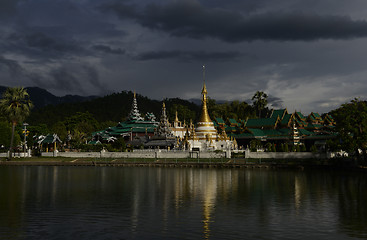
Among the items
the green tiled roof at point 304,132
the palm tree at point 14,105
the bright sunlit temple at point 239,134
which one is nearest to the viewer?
the palm tree at point 14,105

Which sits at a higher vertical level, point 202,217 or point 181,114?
point 181,114

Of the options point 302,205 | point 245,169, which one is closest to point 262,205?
point 302,205

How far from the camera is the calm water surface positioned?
21.6m

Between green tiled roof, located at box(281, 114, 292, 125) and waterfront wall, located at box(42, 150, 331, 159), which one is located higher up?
green tiled roof, located at box(281, 114, 292, 125)

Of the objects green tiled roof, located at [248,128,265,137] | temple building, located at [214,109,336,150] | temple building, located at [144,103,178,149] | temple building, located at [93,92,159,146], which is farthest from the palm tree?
green tiled roof, located at [248,128,265,137]

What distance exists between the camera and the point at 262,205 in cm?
2992

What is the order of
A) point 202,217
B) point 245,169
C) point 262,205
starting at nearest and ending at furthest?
point 202,217 < point 262,205 < point 245,169

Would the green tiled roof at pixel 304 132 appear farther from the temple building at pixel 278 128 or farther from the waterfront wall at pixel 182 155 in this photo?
the waterfront wall at pixel 182 155

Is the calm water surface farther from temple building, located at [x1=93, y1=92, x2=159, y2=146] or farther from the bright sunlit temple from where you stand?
temple building, located at [x1=93, y1=92, x2=159, y2=146]

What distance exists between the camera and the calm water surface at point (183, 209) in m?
21.6

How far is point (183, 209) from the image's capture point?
28469 mm

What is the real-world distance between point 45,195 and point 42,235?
49.3ft

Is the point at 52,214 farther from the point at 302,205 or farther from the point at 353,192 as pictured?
the point at 353,192

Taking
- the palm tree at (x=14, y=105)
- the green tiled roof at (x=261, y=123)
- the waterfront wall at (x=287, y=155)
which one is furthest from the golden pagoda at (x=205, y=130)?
the palm tree at (x=14, y=105)
